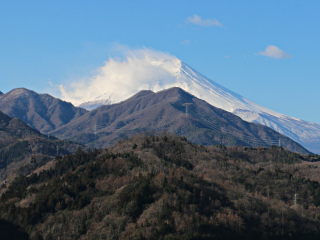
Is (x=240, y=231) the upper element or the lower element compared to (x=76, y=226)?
upper

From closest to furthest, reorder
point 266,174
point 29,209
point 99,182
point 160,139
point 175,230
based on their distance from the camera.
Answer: point 175,230, point 29,209, point 99,182, point 266,174, point 160,139

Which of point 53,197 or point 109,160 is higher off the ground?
point 109,160

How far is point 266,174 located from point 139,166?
40.6 meters

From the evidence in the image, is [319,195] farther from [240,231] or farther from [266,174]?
[240,231]

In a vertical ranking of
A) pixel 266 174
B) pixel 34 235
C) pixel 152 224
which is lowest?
pixel 34 235

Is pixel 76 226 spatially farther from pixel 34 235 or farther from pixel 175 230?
pixel 175 230

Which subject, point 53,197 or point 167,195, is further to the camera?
point 53,197

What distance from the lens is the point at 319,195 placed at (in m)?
138

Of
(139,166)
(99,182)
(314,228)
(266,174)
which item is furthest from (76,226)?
(266,174)

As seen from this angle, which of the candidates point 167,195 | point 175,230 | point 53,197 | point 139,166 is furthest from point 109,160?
point 175,230

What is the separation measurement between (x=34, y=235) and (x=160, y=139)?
8649 centimetres

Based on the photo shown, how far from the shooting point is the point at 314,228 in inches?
4107

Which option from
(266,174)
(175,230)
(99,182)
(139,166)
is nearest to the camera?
(175,230)

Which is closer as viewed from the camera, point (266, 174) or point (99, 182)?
point (99, 182)
